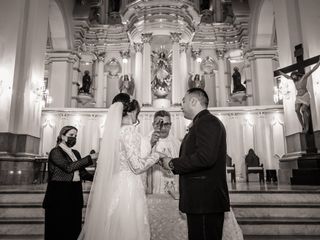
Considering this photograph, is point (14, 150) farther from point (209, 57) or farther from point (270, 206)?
point (209, 57)

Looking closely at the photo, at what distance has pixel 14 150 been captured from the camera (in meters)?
7.09

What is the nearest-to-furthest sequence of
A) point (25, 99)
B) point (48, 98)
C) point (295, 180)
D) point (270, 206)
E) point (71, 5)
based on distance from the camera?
1. point (270, 206)
2. point (295, 180)
3. point (25, 99)
4. point (48, 98)
5. point (71, 5)

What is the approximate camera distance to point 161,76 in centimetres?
1370

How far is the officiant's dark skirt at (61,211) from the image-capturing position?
299 cm

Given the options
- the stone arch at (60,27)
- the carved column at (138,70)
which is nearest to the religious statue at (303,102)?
the carved column at (138,70)

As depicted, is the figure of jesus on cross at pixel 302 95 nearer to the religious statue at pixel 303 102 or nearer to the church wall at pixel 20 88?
the religious statue at pixel 303 102

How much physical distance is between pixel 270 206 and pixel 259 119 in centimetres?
796

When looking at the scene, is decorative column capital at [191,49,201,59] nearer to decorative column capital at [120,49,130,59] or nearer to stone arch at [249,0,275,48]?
stone arch at [249,0,275,48]

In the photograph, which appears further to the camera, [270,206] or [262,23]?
[262,23]

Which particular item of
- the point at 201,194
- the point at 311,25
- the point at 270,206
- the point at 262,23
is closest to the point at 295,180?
the point at 270,206

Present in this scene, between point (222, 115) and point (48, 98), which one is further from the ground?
point (48, 98)

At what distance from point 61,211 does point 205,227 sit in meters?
1.74

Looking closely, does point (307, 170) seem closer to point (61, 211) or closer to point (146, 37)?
point (61, 211)

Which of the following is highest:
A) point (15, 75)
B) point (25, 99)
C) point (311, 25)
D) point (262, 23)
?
point (262, 23)
